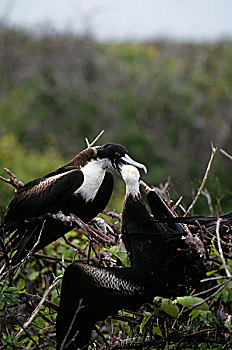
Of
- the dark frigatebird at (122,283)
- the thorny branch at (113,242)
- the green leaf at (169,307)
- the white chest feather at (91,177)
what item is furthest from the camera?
the white chest feather at (91,177)

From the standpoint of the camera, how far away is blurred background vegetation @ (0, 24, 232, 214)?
13289 millimetres

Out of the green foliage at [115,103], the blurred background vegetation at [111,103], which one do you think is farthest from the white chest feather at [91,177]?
the blurred background vegetation at [111,103]

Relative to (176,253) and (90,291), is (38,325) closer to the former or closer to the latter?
(90,291)

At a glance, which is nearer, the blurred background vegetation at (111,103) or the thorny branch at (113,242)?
the thorny branch at (113,242)

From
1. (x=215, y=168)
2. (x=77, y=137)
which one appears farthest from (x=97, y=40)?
(x=215, y=168)

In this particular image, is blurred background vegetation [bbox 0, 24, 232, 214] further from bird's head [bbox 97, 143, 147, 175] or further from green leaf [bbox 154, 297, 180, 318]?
green leaf [bbox 154, 297, 180, 318]

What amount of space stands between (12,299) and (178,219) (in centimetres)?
82

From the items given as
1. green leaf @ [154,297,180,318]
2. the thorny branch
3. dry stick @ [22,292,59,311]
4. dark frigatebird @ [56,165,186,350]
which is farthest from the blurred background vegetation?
green leaf @ [154,297,180,318]

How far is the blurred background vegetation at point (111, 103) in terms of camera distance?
13289mm

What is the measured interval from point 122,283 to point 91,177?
1.06 m

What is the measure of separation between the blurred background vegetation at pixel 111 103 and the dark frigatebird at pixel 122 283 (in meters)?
7.68

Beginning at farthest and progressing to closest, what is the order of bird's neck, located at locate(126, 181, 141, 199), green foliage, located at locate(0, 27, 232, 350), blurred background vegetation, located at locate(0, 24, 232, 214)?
1. blurred background vegetation, located at locate(0, 24, 232, 214)
2. green foliage, located at locate(0, 27, 232, 350)
3. bird's neck, located at locate(126, 181, 141, 199)

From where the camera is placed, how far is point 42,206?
3449 millimetres

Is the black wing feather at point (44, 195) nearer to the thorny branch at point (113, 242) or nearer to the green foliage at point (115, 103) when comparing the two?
the thorny branch at point (113, 242)
